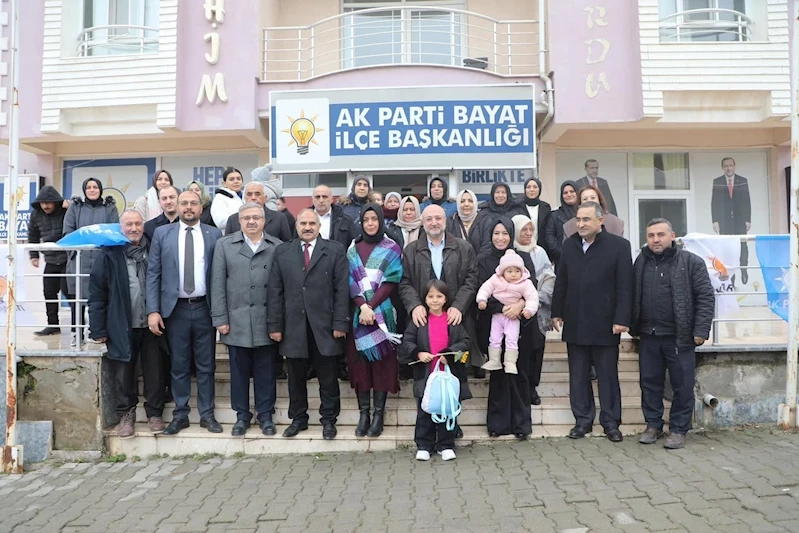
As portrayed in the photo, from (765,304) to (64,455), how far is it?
6578 millimetres

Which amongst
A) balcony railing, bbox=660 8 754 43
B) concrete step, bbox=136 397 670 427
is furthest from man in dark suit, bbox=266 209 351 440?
balcony railing, bbox=660 8 754 43

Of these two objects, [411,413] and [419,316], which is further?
[411,413]

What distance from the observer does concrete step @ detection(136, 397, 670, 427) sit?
5414 mm

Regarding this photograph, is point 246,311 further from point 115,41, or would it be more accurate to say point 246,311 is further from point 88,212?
point 115,41

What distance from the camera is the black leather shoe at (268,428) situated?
5.18 m

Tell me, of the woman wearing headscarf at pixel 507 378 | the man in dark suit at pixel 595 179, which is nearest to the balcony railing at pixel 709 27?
the man in dark suit at pixel 595 179

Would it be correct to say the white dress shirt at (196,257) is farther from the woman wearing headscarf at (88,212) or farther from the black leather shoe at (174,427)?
the woman wearing headscarf at (88,212)

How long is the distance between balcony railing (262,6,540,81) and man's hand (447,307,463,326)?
20.9 ft

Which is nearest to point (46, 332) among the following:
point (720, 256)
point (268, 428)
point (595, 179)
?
point (268, 428)

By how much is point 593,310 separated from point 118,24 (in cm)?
949

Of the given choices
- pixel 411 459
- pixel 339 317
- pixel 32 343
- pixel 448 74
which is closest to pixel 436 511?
pixel 411 459

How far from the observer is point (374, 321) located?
4953 millimetres

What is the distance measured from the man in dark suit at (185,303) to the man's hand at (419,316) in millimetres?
1854

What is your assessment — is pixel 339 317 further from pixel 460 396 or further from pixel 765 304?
pixel 765 304
